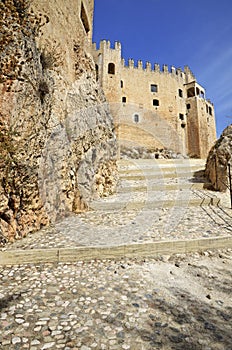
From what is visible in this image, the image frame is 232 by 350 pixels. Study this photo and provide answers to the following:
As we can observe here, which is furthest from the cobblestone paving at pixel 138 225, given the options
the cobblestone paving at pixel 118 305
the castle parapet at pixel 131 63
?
the castle parapet at pixel 131 63

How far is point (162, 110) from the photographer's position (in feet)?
86.0

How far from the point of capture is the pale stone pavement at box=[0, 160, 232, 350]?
1.93m

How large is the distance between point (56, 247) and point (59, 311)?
4.63 ft

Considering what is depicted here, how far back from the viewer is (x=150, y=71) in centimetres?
2588

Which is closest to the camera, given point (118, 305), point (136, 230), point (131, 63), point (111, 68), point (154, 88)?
point (118, 305)

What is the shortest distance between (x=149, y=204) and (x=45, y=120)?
3.68 metres

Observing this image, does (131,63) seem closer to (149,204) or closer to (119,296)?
(149,204)

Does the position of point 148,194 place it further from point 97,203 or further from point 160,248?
point 160,248

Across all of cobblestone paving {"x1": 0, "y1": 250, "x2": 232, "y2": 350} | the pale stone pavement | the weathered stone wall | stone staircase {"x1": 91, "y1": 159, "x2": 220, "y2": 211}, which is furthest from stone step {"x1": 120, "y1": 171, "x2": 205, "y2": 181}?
cobblestone paving {"x1": 0, "y1": 250, "x2": 232, "y2": 350}

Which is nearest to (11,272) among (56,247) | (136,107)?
(56,247)

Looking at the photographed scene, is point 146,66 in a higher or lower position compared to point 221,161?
higher

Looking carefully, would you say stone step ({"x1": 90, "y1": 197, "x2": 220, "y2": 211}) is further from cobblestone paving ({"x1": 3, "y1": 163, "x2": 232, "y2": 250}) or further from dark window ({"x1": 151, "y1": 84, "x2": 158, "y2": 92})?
dark window ({"x1": 151, "y1": 84, "x2": 158, "y2": 92})

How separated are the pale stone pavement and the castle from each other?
17980 millimetres

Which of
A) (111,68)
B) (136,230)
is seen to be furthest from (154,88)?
(136,230)
